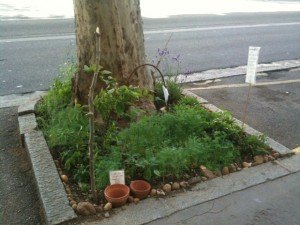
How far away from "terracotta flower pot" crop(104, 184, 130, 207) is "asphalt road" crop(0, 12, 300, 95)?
135 inches

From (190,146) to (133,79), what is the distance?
4.13ft

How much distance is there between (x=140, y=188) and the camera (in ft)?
10.4

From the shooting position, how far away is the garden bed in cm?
332

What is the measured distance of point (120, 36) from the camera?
4125mm

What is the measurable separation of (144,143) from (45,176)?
0.99 m

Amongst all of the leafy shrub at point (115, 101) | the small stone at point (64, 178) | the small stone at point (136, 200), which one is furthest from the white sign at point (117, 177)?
the leafy shrub at point (115, 101)

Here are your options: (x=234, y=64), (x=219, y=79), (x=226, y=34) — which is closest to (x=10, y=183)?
(x=219, y=79)

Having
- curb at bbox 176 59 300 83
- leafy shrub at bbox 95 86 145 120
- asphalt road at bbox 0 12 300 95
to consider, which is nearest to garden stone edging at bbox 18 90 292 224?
leafy shrub at bbox 95 86 145 120

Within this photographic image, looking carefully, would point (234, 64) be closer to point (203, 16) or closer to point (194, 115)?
point (194, 115)

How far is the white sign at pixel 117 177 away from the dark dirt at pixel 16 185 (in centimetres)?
66

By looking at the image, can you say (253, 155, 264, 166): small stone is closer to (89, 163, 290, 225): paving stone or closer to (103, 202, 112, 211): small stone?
(89, 163, 290, 225): paving stone

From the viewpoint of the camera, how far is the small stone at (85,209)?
2.85 meters

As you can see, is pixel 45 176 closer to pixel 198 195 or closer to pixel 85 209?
pixel 85 209

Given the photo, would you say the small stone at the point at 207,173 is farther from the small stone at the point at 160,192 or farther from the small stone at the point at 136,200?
the small stone at the point at 136,200
